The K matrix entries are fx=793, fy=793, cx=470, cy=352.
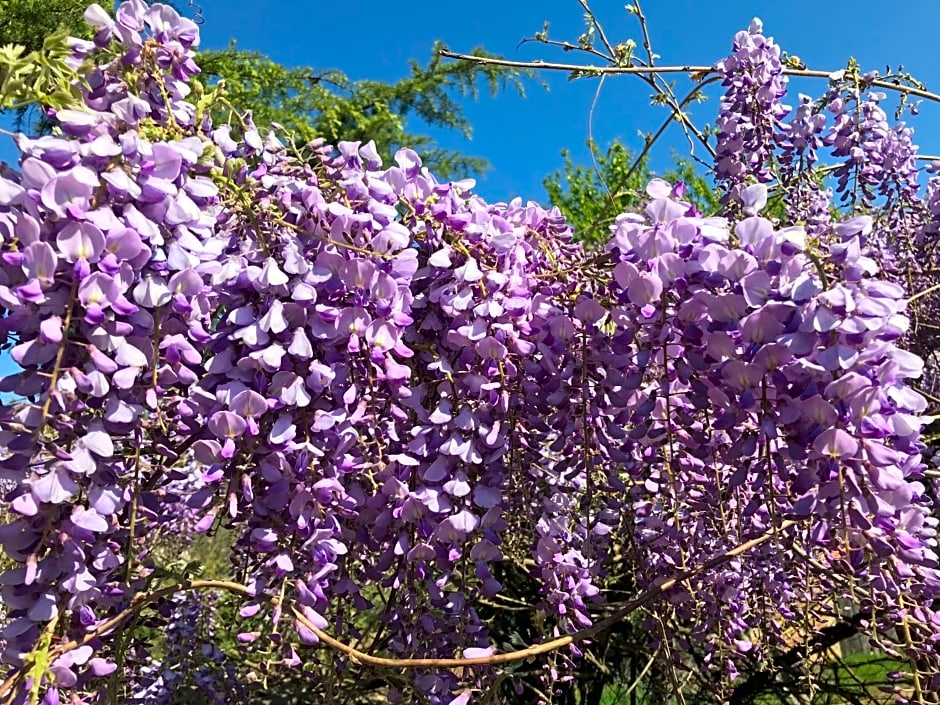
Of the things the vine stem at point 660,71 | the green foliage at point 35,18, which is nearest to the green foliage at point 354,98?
the green foliage at point 35,18

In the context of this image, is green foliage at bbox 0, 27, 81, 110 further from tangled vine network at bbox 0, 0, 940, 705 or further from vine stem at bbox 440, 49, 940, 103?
vine stem at bbox 440, 49, 940, 103

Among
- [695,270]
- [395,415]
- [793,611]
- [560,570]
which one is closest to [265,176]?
[395,415]

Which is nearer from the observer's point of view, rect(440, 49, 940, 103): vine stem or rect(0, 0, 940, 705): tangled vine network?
rect(0, 0, 940, 705): tangled vine network

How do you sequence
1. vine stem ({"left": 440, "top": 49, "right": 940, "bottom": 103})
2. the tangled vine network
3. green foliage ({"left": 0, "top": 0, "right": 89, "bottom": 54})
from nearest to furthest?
the tangled vine network → vine stem ({"left": 440, "top": 49, "right": 940, "bottom": 103}) → green foliage ({"left": 0, "top": 0, "right": 89, "bottom": 54})

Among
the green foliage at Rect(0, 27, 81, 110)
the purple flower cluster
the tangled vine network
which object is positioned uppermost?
the purple flower cluster

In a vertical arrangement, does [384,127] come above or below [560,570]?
above

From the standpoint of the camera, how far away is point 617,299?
1.30 meters

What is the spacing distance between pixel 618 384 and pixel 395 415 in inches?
14.9

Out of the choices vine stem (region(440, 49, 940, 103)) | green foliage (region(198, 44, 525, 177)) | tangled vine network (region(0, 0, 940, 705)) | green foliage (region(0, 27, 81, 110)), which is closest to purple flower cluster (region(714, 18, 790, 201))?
vine stem (region(440, 49, 940, 103))

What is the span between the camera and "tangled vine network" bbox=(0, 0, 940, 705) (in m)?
1.04

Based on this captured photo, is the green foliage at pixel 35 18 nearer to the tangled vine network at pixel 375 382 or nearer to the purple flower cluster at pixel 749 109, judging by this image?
the purple flower cluster at pixel 749 109

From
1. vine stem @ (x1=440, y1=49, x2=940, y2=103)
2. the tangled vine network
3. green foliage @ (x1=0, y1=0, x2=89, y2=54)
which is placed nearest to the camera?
the tangled vine network

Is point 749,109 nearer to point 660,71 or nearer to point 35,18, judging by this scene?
point 660,71

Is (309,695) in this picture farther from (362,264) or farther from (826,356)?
(826,356)
